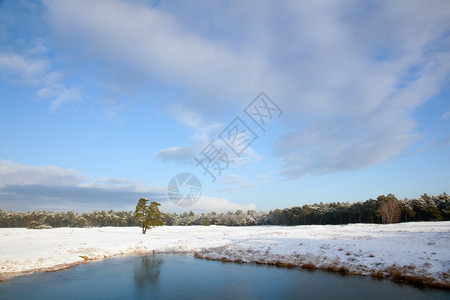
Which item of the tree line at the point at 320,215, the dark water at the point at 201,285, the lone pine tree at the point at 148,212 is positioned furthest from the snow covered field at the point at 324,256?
the tree line at the point at 320,215

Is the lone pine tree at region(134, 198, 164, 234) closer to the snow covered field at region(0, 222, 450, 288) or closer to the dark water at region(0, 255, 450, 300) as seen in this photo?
the snow covered field at region(0, 222, 450, 288)

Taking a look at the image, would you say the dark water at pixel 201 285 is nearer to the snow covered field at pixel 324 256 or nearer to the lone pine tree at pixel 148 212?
the snow covered field at pixel 324 256

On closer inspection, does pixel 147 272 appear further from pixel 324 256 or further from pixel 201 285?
pixel 324 256

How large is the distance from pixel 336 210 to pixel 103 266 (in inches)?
3510

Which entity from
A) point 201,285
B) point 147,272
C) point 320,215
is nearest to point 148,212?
point 147,272

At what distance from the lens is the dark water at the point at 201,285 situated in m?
17.3

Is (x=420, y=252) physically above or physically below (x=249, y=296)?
above

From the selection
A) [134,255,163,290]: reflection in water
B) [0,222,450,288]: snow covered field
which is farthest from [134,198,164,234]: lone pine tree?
[134,255,163,290]: reflection in water

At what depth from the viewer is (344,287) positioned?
61.5ft

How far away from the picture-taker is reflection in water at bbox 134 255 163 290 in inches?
829

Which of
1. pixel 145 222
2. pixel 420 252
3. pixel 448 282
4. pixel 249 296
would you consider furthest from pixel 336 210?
pixel 249 296

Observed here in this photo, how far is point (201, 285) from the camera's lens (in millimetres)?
20125

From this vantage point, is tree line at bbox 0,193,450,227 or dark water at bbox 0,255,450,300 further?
tree line at bbox 0,193,450,227

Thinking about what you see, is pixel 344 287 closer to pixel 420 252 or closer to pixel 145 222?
pixel 420 252
